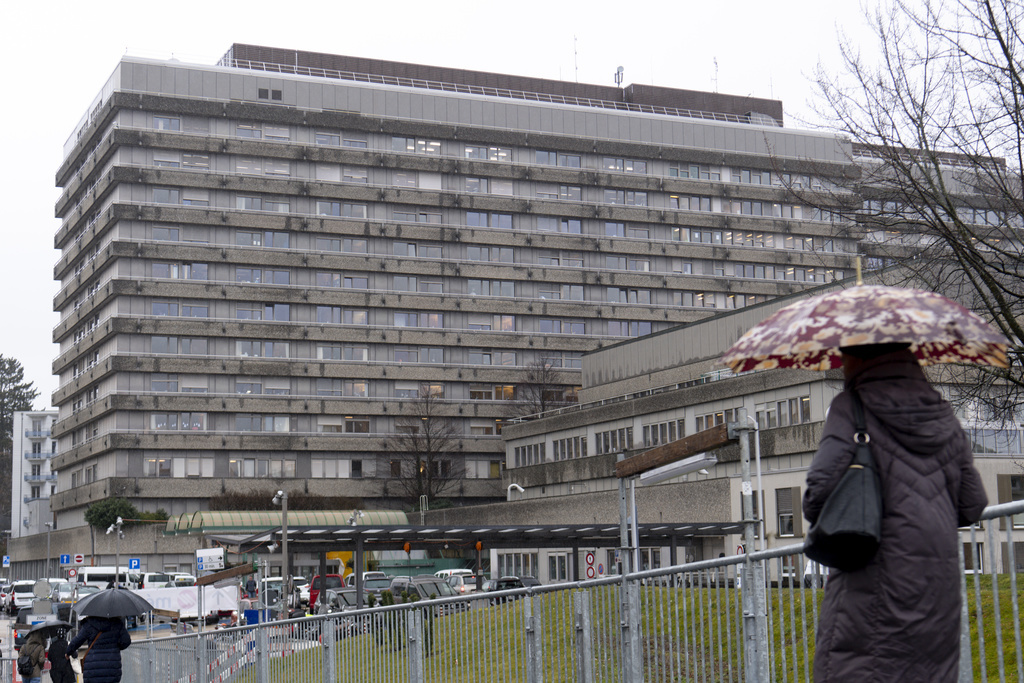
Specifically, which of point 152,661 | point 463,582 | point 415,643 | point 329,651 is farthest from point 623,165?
point 415,643

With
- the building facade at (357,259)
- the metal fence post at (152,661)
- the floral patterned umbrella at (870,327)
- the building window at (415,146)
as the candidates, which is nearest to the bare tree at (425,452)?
the building facade at (357,259)

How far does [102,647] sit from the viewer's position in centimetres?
1326

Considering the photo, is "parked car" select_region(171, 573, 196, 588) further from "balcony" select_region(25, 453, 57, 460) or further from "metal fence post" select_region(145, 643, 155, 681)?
"balcony" select_region(25, 453, 57, 460)

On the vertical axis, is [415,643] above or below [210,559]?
above

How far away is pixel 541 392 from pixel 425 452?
10156 mm

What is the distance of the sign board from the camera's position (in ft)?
144

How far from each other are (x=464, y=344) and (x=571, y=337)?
29.1ft

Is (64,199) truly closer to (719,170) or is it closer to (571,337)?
(571,337)

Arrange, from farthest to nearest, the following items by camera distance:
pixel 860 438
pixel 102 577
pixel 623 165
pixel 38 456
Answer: pixel 38 456, pixel 623 165, pixel 102 577, pixel 860 438

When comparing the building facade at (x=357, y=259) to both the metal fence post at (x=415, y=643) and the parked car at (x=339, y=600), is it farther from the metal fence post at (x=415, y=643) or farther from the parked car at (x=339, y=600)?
the metal fence post at (x=415, y=643)

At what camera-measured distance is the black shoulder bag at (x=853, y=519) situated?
4215 mm

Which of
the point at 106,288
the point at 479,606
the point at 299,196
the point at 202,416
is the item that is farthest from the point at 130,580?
the point at 479,606

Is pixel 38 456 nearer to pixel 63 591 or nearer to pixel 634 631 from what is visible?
pixel 63 591

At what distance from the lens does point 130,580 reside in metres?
65.4
